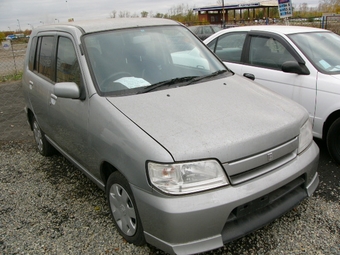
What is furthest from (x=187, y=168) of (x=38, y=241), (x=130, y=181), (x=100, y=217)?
(x=38, y=241)

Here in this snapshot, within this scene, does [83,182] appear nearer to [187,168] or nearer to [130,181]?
[130,181]

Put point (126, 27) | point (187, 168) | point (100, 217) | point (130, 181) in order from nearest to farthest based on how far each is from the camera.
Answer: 1. point (187, 168)
2. point (130, 181)
3. point (100, 217)
4. point (126, 27)

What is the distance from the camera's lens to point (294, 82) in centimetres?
419

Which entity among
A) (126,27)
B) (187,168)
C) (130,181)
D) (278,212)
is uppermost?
(126,27)

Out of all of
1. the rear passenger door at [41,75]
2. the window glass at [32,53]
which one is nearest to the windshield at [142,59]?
the rear passenger door at [41,75]

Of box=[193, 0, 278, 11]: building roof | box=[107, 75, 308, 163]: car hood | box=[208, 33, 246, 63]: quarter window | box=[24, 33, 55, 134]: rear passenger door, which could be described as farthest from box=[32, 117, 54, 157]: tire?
box=[193, 0, 278, 11]: building roof

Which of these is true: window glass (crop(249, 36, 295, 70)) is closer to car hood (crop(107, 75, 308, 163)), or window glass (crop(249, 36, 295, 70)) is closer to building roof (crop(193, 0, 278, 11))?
car hood (crop(107, 75, 308, 163))

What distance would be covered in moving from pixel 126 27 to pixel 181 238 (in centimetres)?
227

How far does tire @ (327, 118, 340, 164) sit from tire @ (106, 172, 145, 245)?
2.62 metres

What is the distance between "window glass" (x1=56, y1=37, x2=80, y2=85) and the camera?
3105mm

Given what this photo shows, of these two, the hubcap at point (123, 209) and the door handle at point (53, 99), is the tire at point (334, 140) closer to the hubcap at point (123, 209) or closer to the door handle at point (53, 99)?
the hubcap at point (123, 209)

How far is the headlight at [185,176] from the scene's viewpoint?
2098 millimetres

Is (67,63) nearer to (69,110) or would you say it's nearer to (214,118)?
(69,110)

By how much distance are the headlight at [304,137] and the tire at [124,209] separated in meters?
1.43
